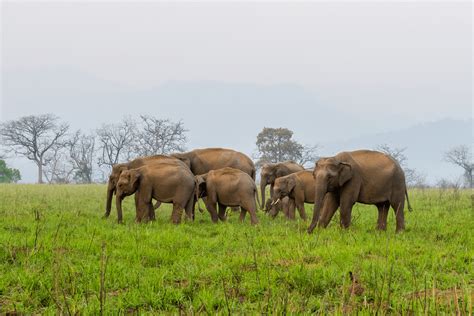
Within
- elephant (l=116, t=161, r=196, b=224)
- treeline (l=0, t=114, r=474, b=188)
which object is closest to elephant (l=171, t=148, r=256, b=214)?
elephant (l=116, t=161, r=196, b=224)

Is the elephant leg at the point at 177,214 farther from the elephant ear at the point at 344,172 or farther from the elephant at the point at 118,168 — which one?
the elephant ear at the point at 344,172

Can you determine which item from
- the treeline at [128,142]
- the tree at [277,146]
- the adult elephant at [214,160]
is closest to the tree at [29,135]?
the treeline at [128,142]

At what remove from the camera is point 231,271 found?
616 cm

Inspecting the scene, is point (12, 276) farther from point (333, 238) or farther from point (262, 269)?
point (333, 238)

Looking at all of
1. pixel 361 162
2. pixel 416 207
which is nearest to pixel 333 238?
pixel 361 162

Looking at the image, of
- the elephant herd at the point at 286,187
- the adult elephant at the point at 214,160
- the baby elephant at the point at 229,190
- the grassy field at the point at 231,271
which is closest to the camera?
the grassy field at the point at 231,271

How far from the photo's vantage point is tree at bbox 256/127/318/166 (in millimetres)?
83000

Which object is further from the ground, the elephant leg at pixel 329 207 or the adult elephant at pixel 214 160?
the adult elephant at pixel 214 160

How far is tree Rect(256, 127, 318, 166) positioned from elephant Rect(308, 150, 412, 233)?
71192 millimetres

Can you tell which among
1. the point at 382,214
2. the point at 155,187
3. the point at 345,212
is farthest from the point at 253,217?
the point at 382,214

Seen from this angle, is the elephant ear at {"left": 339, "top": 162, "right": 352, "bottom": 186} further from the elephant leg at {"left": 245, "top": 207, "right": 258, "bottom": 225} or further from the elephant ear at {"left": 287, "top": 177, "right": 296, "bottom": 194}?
the elephant ear at {"left": 287, "top": 177, "right": 296, "bottom": 194}

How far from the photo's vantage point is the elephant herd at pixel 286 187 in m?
10.8

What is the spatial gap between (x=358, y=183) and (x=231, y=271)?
5.56 metres

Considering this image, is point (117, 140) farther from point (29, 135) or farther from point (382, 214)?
point (382, 214)
